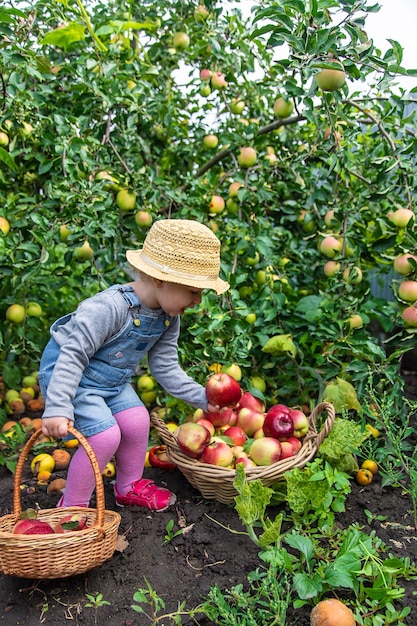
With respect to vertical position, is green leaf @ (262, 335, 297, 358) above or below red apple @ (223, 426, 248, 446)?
above

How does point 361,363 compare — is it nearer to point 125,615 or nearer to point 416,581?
point 416,581

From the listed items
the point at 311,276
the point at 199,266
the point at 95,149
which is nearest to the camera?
the point at 199,266

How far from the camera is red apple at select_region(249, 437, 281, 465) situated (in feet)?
6.79

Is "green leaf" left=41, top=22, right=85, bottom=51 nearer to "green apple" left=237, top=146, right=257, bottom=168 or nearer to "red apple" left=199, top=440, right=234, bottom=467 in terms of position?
"green apple" left=237, top=146, right=257, bottom=168

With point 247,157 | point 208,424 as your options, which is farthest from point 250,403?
point 247,157

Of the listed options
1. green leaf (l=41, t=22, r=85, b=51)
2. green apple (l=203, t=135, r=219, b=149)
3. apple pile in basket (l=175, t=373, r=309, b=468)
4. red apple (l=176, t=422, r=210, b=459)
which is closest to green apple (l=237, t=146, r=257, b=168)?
green apple (l=203, t=135, r=219, b=149)

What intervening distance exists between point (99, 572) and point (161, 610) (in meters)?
0.26

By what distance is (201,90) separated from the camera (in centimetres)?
320

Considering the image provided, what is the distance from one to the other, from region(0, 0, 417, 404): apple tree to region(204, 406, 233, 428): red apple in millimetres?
234

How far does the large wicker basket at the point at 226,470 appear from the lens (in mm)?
1908

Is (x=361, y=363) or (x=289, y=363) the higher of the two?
(x=361, y=363)

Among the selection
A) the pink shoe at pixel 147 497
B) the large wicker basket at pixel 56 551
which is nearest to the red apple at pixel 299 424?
the pink shoe at pixel 147 497

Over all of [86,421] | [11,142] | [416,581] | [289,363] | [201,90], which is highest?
[201,90]

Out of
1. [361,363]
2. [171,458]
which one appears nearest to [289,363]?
[361,363]
